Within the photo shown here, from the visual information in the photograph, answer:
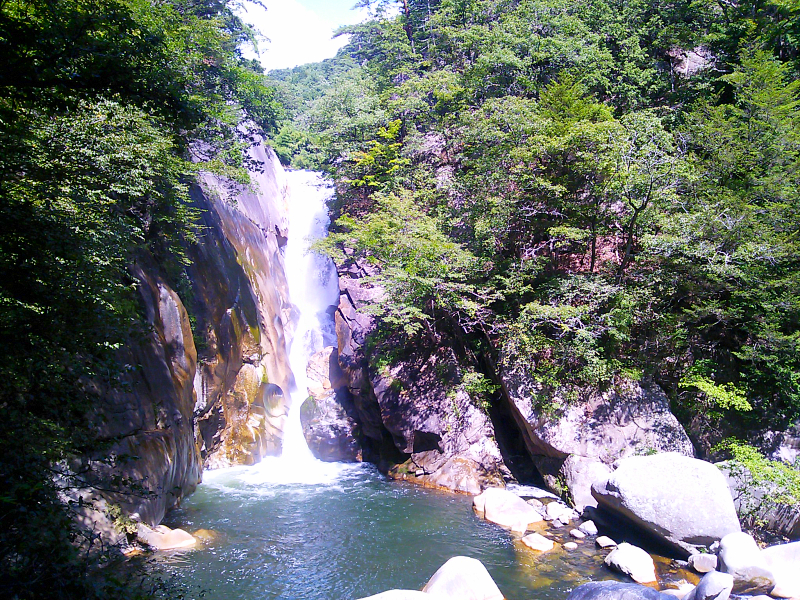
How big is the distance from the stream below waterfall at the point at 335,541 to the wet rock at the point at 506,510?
1.16 ft

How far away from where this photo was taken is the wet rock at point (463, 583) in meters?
7.59

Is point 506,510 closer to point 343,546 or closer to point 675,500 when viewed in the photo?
point 675,500

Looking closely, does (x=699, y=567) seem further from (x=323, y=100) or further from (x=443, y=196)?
(x=323, y=100)

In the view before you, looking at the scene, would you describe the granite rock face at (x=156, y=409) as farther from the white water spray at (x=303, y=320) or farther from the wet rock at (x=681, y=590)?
A: the wet rock at (x=681, y=590)

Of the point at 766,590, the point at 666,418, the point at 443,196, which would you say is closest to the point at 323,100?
the point at 443,196

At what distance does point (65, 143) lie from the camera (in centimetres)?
662

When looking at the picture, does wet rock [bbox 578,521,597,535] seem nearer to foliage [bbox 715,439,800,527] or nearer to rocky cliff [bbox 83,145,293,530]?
foliage [bbox 715,439,800,527]

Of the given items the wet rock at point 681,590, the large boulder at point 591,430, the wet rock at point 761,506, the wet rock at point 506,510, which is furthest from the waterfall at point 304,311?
the wet rock at point 761,506

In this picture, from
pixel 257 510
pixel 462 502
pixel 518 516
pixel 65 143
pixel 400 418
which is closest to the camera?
pixel 65 143

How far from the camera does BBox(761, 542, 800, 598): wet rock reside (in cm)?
771

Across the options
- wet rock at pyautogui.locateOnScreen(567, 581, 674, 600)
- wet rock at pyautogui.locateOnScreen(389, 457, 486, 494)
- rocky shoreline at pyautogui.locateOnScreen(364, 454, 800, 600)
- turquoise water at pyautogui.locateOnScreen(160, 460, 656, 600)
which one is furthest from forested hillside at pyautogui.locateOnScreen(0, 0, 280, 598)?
wet rock at pyautogui.locateOnScreen(389, 457, 486, 494)

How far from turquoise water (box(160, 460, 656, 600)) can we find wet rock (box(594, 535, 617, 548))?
22 cm

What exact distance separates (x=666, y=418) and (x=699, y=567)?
459 centimetres

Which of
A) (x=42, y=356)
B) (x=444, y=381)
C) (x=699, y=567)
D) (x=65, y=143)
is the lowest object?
(x=699, y=567)
